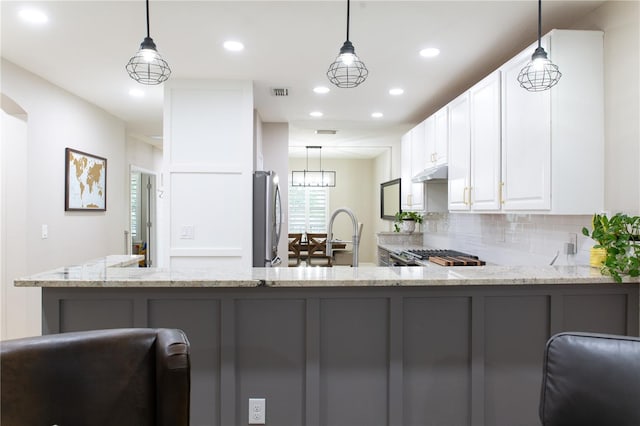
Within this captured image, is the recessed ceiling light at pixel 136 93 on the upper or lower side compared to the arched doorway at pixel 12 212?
upper

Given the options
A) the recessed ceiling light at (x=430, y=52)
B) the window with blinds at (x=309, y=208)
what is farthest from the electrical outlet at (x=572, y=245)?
the window with blinds at (x=309, y=208)

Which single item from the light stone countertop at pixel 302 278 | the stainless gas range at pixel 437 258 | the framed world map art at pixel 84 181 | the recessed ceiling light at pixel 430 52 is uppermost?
the recessed ceiling light at pixel 430 52

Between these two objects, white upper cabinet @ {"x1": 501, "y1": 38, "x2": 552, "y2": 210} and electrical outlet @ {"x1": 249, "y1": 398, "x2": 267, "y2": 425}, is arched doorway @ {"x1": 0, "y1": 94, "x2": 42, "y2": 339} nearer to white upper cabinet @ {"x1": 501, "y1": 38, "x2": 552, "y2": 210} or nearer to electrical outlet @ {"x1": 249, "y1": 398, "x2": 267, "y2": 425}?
electrical outlet @ {"x1": 249, "y1": 398, "x2": 267, "y2": 425}

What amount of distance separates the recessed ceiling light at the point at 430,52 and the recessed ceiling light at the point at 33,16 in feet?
8.40

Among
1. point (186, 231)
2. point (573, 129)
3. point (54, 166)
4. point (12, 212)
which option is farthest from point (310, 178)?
point (573, 129)

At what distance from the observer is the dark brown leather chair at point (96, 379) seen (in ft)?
3.54

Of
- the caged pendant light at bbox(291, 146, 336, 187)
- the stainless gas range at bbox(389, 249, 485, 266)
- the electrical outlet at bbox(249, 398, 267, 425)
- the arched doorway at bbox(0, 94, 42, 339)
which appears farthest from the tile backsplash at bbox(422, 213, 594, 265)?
the arched doorway at bbox(0, 94, 42, 339)

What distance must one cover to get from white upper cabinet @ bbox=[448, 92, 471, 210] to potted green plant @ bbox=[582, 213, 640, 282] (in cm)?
130

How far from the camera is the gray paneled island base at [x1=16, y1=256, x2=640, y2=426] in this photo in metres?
1.72

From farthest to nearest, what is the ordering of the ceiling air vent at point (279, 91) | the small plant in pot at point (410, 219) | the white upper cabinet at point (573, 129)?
the small plant in pot at point (410, 219) → the ceiling air vent at point (279, 91) → the white upper cabinet at point (573, 129)

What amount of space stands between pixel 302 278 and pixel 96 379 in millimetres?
845

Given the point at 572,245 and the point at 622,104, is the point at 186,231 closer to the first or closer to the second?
the point at 572,245

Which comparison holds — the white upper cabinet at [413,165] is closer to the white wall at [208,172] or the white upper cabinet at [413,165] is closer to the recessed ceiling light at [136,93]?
the white wall at [208,172]

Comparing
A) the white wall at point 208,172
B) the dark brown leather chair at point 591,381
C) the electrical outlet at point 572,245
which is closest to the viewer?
the dark brown leather chair at point 591,381
